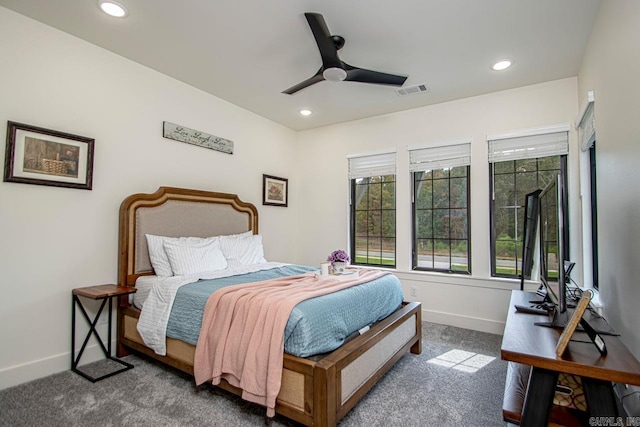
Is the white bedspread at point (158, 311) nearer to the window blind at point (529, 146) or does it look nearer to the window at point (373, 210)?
the window at point (373, 210)

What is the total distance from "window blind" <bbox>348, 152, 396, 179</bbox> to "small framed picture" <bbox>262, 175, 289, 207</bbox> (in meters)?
1.06

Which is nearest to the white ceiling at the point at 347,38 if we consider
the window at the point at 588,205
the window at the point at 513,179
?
the window at the point at 513,179

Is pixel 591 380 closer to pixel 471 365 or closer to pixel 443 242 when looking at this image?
pixel 471 365

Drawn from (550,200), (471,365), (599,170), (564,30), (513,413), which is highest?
(564,30)

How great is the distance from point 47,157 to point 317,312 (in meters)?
2.48

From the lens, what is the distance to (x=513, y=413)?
1.40 metres

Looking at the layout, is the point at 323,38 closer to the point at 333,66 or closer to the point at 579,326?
the point at 333,66

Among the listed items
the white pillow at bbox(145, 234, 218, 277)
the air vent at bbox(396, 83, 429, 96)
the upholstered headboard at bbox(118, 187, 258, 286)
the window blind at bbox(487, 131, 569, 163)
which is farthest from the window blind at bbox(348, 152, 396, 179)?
the white pillow at bbox(145, 234, 218, 277)

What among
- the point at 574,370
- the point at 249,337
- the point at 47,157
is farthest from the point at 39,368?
the point at 574,370

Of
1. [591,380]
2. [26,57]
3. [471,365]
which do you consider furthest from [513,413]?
[26,57]

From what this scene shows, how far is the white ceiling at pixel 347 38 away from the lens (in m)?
2.26

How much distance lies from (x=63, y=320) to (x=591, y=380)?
348cm

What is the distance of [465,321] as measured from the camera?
368 centimetres

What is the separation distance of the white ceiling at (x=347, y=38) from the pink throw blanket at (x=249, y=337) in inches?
80.2
